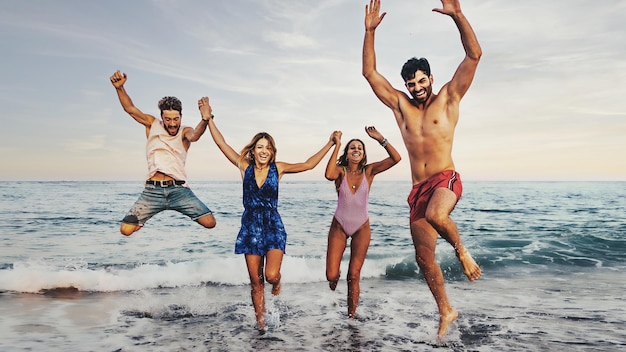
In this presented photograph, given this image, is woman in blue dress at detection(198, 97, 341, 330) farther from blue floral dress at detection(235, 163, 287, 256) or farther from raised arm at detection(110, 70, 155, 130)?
raised arm at detection(110, 70, 155, 130)

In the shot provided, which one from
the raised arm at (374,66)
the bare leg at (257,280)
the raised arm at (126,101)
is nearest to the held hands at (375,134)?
the raised arm at (374,66)

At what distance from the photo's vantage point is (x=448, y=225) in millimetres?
4953

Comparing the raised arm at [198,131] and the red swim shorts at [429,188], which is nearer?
the red swim shorts at [429,188]

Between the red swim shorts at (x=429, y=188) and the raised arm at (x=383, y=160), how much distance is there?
1.12m

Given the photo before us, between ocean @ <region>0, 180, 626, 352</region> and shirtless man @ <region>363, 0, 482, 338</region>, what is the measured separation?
156 cm

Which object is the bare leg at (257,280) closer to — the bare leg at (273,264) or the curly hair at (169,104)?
the bare leg at (273,264)

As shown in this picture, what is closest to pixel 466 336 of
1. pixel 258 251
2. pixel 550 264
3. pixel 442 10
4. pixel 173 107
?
pixel 258 251

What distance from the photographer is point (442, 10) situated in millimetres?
5129

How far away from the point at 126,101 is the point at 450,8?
13.7ft

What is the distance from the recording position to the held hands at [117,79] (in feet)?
21.5

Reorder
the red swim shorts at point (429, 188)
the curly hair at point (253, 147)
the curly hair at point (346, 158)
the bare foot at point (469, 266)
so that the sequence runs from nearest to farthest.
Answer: the bare foot at point (469, 266) < the red swim shorts at point (429, 188) < the curly hair at point (253, 147) < the curly hair at point (346, 158)

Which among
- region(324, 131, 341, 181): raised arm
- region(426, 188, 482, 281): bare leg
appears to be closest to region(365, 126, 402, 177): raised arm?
region(324, 131, 341, 181): raised arm

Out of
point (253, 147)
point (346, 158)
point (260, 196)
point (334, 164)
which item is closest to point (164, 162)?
point (253, 147)

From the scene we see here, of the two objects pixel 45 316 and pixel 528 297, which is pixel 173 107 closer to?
pixel 45 316
